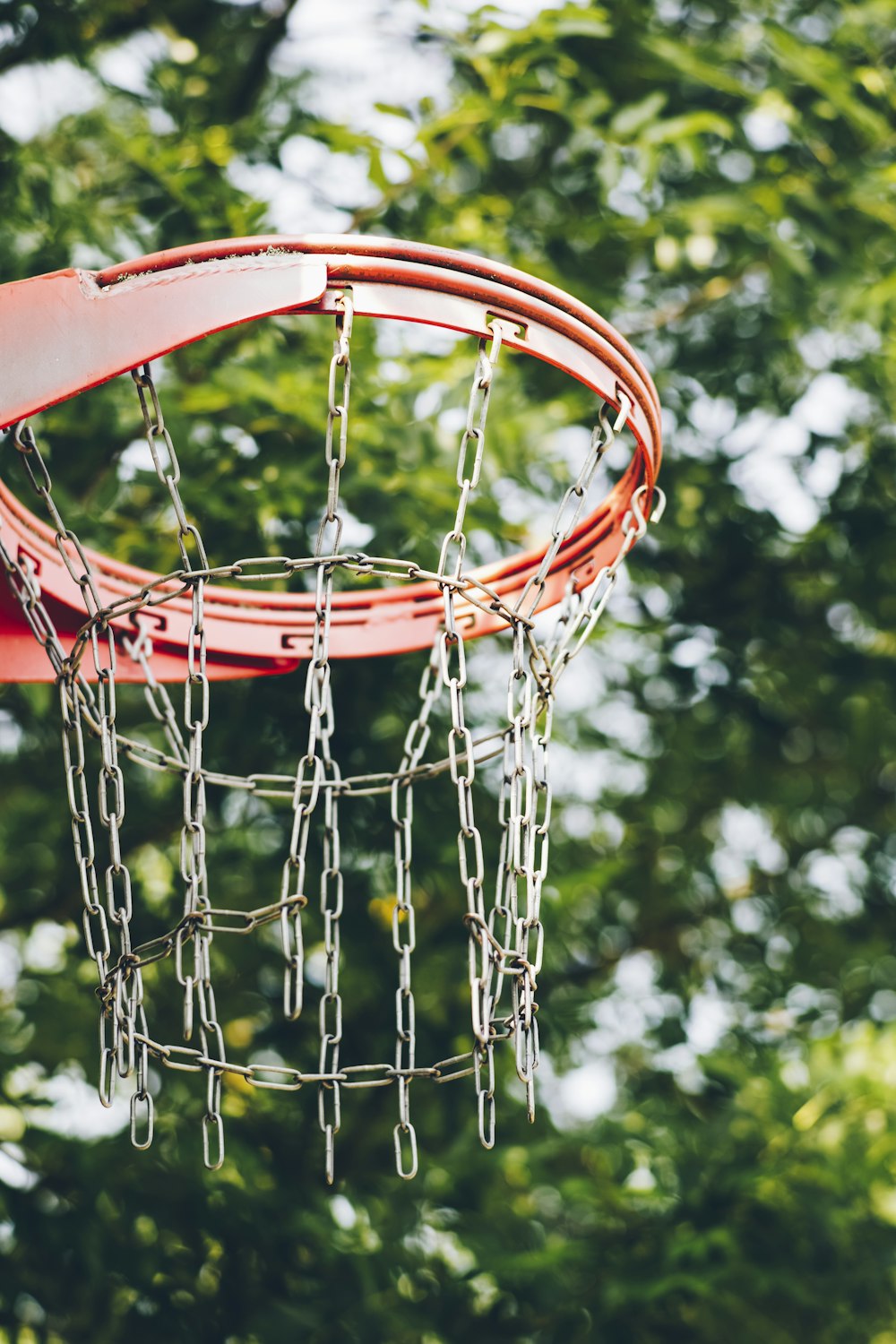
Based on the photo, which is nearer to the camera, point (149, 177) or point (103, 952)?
point (103, 952)

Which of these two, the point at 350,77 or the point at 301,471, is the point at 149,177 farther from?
the point at 350,77

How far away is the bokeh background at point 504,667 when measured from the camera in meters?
3.81

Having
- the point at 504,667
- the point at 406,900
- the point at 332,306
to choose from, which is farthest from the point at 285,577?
the point at 504,667

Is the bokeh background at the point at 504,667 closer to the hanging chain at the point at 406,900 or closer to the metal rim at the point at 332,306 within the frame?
the hanging chain at the point at 406,900

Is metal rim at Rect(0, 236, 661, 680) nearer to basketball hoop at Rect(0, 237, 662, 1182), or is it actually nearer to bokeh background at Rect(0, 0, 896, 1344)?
basketball hoop at Rect(0, 237, 662, 1182)

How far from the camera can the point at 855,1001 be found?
18.4ft

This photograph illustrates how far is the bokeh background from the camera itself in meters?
3.81

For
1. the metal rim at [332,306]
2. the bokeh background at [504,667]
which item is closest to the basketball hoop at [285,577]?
the metal rim at [332,306]

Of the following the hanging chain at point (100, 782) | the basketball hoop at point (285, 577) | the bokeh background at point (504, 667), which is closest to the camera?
the basketball hoop at point (285, 577)

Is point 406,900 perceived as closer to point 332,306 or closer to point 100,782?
point 100,782

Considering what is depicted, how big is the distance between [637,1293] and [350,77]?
3986 millimetres

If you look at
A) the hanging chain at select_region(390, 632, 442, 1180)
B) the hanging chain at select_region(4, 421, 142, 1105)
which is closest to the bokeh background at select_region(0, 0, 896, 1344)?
the hanging chain at select_region(390, 632, 442, 1180)

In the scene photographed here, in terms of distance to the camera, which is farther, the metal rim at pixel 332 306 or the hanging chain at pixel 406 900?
the hanging chain at pixel 406 900

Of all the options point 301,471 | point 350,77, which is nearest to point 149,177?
point 301,471
